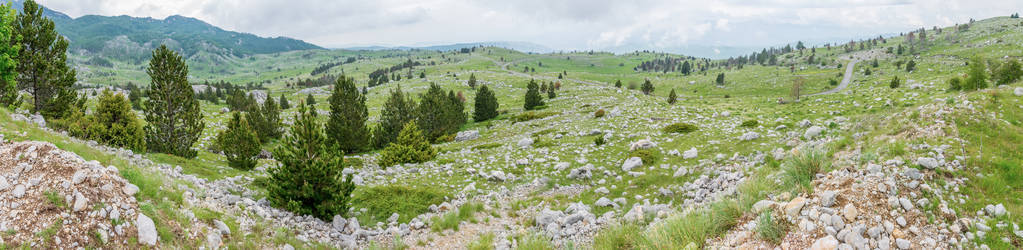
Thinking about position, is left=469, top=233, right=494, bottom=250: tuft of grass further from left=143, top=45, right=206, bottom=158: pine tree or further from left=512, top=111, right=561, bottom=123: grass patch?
left=512, top=111, right=561, bottom=123: grass patch

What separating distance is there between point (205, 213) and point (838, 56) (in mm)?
226899

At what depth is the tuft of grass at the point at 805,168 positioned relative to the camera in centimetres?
882

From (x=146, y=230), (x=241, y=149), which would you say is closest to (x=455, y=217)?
(x=146, y=230)

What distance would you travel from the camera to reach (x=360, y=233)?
38.9 ft

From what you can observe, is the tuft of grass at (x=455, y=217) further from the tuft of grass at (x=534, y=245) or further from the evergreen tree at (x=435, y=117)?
the evergreen tree at (x=435, y=117)

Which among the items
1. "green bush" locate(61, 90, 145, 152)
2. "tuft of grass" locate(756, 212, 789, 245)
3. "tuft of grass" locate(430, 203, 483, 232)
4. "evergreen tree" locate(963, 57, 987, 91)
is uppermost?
"evergreen tree" locate(963, 57, 987, 91)

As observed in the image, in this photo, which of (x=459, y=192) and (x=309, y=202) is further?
(x=459, y=192)

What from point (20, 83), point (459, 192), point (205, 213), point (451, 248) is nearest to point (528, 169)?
point (459, 192)

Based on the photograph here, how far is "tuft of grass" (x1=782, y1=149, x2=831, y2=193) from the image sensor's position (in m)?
8.82

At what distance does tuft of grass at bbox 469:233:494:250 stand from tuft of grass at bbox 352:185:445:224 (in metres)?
3.32

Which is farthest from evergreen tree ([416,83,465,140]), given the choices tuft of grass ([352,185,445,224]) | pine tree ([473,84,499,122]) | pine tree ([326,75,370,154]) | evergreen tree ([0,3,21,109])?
evergreen tree ([0,3,21,109])

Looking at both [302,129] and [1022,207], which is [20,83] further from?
[1022,207]

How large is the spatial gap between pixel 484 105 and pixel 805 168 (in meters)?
43.5

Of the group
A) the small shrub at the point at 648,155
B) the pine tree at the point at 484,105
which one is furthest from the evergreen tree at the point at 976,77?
the pine tree at the point at 484,105
